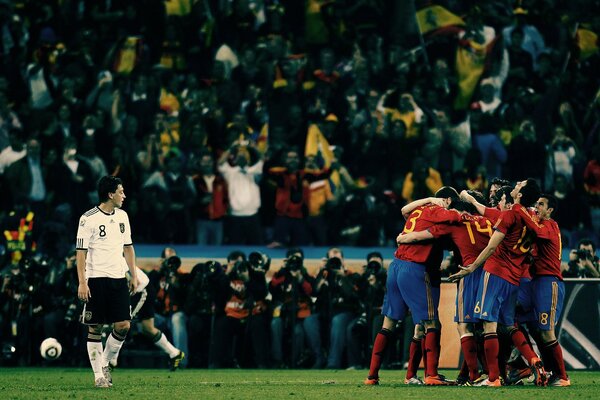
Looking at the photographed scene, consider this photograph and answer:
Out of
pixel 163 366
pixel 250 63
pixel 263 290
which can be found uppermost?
pixel 250 63

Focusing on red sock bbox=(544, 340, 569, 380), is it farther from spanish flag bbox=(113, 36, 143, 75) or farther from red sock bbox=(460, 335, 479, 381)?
spanish flag bbox=(113, 36, 143, 75)

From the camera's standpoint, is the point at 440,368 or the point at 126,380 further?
the point at 440,368

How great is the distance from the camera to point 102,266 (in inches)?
479

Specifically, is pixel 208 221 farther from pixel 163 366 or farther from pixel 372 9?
pixel 372 9

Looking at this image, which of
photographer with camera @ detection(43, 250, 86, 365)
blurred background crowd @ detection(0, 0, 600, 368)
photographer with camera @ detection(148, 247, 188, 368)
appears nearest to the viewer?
photographer with camera @ detection(43, 250, 86, 365)

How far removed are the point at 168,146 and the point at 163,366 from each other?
417 cm

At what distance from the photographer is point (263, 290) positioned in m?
18.3

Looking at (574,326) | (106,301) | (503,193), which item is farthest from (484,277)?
(574,326)


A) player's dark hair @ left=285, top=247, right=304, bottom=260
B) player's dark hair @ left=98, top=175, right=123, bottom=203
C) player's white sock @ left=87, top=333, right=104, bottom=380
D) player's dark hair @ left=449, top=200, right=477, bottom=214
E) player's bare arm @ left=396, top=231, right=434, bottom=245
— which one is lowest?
player's white sock @ left=87, top=333, right=104, bottom=380

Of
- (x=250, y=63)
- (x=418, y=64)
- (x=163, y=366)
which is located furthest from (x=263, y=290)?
(x=418, y=64)

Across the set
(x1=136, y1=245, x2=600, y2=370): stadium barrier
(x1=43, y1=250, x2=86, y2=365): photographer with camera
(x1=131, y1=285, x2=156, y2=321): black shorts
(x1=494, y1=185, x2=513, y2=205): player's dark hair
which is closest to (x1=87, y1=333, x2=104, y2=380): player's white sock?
(x1=131, y1=285, x2=156, y2=321): black shorts

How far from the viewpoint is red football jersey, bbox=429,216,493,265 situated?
12273 millimetres

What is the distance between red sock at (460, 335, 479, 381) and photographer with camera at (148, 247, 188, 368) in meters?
6.87

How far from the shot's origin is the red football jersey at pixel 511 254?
12133mm
